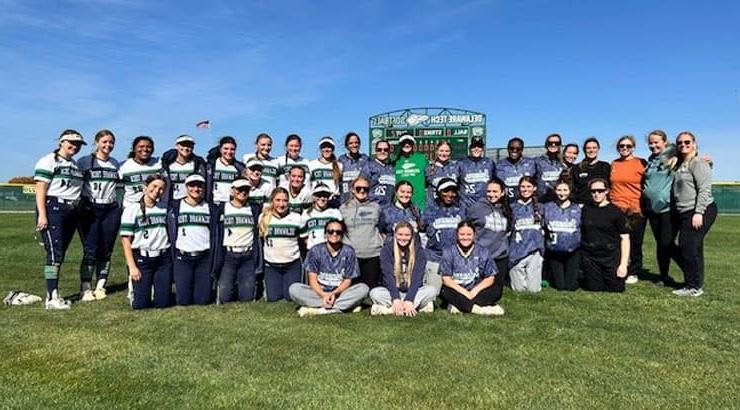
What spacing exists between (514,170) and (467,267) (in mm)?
2314

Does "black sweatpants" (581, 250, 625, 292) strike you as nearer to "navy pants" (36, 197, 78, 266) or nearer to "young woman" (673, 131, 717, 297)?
"young woman" (673, 131, 717, 297)

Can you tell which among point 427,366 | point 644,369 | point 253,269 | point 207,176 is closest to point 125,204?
point 207,176

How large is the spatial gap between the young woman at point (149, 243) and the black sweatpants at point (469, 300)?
300cm

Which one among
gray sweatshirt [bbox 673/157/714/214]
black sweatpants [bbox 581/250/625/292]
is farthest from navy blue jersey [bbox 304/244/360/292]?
gray sweatshirt [bbox 673/157/714/214]

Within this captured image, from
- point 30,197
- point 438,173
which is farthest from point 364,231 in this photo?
point 30,197

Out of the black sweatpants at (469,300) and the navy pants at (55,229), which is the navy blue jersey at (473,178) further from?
the navy pants at (55,229)

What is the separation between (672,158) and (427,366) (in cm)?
465

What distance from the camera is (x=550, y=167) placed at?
7441 millimetres

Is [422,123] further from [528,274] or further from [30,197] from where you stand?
[30,197]

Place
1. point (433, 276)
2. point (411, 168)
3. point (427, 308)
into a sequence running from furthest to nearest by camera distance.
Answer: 1. point (411, 168)
2. point (433, 276)
3. point (427, 308)

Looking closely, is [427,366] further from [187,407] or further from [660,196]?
[660,196]

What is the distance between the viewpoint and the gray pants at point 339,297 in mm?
5508

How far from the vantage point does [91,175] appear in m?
6.15

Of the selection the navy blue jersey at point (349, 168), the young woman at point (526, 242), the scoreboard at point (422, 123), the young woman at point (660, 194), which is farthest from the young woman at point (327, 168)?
the scoreboard at point (422, 123)
